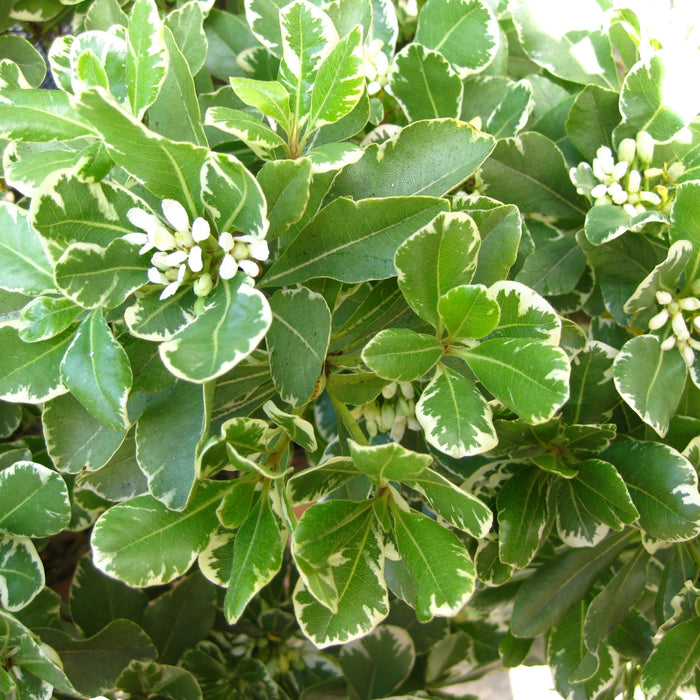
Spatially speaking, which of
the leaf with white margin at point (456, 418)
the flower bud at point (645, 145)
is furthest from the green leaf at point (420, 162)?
the flower bud at point (645, 145)

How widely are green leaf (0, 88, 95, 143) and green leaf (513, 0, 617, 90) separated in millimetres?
655

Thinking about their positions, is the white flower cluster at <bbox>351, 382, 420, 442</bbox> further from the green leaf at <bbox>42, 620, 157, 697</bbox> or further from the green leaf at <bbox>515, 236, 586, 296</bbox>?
the green leaf at <bbox>42, 620, 157, 697</bbox>

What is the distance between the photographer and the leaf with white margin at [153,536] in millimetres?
680

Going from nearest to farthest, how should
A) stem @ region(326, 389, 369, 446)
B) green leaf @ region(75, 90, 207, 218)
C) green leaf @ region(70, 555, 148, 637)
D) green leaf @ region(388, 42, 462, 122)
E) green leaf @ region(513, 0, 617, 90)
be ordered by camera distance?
1. green leaf @ region(75, 90, 207, 218)
2. stem @ region(326, 389, 369, 446)
3. green leaf @ region(388, 42, 462, 122)
4. green leaf @ region(513, 0, 617, 90)
5. green leaf @ region(70, 555, 148, 637)

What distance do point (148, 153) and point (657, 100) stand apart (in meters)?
0.67

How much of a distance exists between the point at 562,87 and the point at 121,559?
0.96 m

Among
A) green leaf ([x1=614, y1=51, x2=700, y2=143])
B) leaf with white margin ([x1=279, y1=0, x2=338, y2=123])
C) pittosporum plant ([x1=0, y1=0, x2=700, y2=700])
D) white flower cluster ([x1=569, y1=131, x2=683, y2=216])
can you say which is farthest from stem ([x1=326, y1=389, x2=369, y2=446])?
green leaf ([x1=614, y1=51, x2=700, y2=143])

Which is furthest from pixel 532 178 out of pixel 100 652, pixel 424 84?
pixel 100 652

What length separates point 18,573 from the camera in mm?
886

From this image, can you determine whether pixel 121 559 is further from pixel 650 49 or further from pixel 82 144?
pixel 650 49

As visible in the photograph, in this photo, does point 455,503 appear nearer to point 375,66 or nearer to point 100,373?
point 100,373

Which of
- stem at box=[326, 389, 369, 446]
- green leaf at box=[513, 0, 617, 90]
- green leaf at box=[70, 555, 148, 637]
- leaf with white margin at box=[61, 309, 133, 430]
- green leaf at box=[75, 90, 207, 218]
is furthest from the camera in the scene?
green leaf at box=[70, 555, 148, 637]

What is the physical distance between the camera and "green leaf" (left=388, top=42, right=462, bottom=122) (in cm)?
87

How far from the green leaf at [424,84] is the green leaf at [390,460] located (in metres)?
0.51
